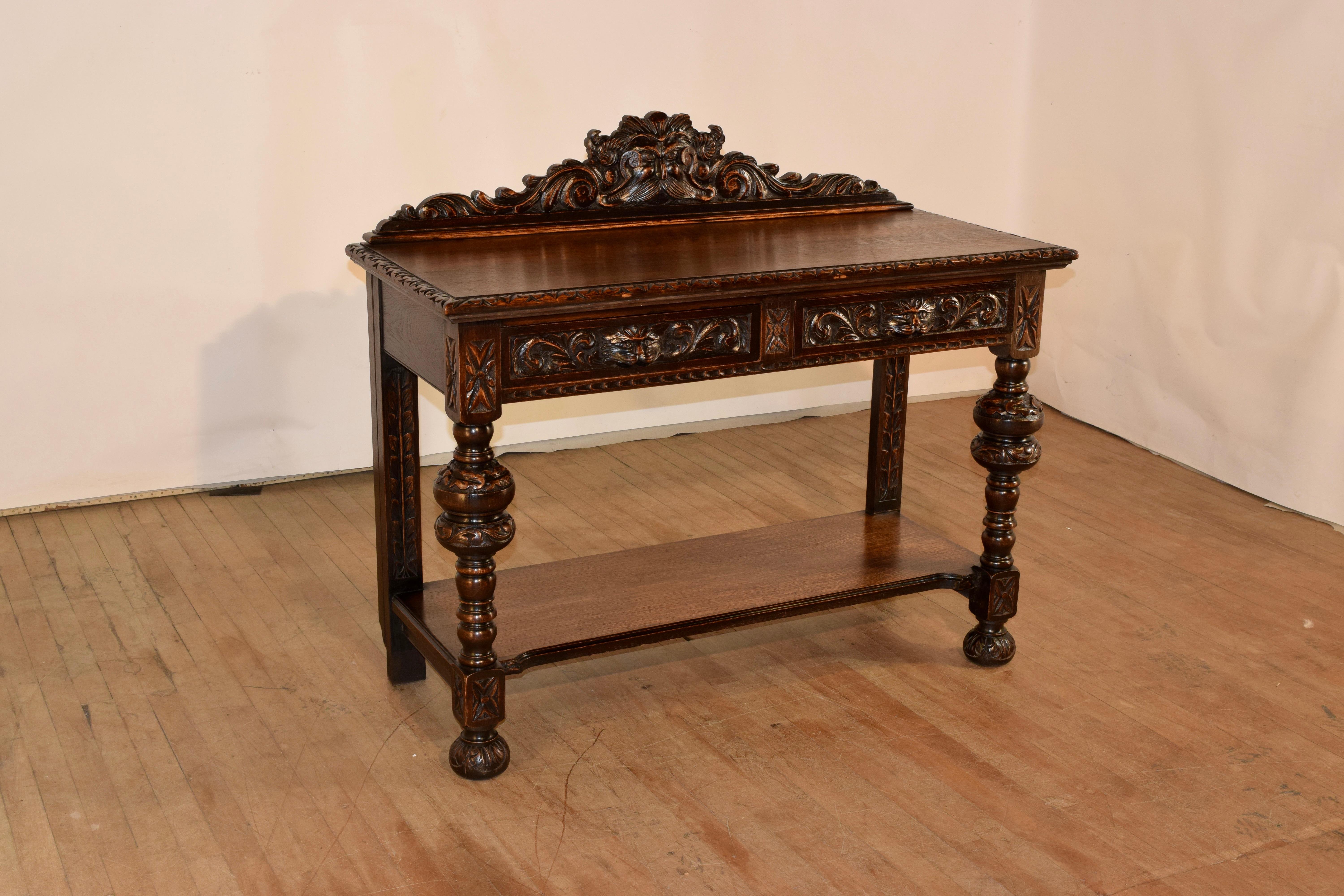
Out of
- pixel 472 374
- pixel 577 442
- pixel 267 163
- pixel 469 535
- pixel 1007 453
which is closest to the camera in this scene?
pixel 472 374

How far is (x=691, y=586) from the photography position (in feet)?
9.94

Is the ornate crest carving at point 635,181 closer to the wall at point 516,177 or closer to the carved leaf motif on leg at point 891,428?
the carved leaf motif on leg at point 891,428

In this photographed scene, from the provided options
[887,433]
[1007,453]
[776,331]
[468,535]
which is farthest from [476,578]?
[887,433]

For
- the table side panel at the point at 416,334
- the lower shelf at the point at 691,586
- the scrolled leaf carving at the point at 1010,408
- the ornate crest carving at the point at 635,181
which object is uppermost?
the ornate crest carving at the point at 635,181

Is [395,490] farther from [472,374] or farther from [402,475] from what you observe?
[472,374]

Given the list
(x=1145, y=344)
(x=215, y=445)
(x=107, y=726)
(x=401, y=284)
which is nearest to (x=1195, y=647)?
(x=1145, y=344)

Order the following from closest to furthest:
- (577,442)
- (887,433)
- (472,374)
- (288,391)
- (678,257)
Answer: (472,374) < (678,257) < (887,433) < (288,391) < (577,442)

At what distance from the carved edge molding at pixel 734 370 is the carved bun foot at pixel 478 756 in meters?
0.67

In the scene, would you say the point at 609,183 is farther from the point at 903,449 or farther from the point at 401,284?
the point at 903,449

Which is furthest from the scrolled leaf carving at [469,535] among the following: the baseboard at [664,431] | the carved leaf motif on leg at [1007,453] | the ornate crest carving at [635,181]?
the baseboard at [664,431]

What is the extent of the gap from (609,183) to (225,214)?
1640 millimetres

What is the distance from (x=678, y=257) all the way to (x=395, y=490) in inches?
31.3

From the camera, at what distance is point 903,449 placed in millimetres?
3613

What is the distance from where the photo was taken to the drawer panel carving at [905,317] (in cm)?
268
